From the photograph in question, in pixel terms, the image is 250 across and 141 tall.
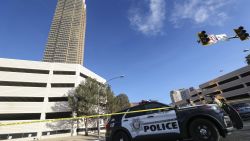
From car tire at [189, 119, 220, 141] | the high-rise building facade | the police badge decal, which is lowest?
car tire at [189, 119, 220, 141]

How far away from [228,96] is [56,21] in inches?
6393

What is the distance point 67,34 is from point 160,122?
550 ft

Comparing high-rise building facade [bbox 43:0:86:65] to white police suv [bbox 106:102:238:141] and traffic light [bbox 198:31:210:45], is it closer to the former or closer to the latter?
traffic light [bbox 198:31:210:45]

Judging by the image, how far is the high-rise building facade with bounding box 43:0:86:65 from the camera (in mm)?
153250

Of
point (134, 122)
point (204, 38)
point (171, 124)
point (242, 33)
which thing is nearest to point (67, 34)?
point (204, 38)

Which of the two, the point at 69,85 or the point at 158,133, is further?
the point at 69,85

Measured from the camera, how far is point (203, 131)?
214 inches

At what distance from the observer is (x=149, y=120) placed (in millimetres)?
6512

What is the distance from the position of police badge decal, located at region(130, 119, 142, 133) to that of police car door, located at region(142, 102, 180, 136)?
0.18 metres

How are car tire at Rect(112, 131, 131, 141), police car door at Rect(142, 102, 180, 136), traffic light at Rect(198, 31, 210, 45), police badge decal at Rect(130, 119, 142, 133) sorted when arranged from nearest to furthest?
police car door at Rect(142, 102, 180, 136) → police badge decal at Rect(130, 119, 142, 133) → car tire at Rect(112, 131, 131, 141) → traffic light at Rect(198, 31, 210, 45)

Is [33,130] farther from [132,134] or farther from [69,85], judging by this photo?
[132,134]

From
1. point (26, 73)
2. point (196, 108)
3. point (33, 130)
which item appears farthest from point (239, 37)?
point (26, 73)

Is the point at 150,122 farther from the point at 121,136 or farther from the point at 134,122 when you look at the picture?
the point at 121,136

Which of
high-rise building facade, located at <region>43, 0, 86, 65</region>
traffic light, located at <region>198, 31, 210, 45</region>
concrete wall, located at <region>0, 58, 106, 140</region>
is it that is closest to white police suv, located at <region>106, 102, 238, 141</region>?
traffic light, located at <region>198, 31, 210, 45</region>
